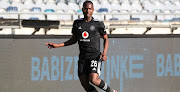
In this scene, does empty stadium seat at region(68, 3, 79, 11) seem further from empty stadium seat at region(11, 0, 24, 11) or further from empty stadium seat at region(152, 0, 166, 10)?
empty stadium seat at region(152, 0, 166, 10)

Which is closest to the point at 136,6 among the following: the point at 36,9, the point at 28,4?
the point at 36,9

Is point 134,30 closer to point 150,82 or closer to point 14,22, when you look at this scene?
point 150,82

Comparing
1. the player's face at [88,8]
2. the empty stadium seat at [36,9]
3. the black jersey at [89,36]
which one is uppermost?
the empty stadium seat at [36,9]

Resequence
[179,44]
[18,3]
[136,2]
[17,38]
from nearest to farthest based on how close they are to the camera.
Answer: [17,38] < [179,44] < [18,3] < [136,2]

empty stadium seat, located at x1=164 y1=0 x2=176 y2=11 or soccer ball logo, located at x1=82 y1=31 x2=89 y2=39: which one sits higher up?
empty stadium seat, located at x1=164 y1=0 x2=176 y2=11

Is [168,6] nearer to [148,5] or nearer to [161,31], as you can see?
[148,5]

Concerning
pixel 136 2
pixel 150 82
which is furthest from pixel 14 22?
pixel 136 2

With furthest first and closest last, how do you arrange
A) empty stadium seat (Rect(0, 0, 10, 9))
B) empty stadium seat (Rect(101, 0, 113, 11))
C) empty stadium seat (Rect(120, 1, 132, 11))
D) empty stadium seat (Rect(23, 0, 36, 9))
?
empty stadium seat (Rect(120, 1, 132, 11))
empty stadium seat (Rect(101, 0, 113, 11))
empty stadium seat (Rect(23, 0, 36, 9))
empty stadium seat (Rect(0, 0, 10, 9))

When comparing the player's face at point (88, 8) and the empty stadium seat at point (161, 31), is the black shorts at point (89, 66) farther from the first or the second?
the empty stadium seat at point (161, 31)

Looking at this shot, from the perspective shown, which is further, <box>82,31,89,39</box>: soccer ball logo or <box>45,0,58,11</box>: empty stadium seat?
<box>45,0,58,11</box>: empty stadium seat

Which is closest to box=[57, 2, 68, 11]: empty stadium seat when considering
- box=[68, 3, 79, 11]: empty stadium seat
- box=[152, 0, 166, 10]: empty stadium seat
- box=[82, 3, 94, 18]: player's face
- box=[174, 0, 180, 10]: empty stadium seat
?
box=[68, 3, 79, 11]: empty stadium seat

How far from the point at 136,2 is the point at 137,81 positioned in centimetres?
1200

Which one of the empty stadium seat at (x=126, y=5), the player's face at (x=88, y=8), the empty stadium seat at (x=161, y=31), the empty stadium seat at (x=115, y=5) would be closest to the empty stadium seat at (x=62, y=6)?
the empty stadium seat at (x=115, y=5)

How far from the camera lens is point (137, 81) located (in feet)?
28.1
